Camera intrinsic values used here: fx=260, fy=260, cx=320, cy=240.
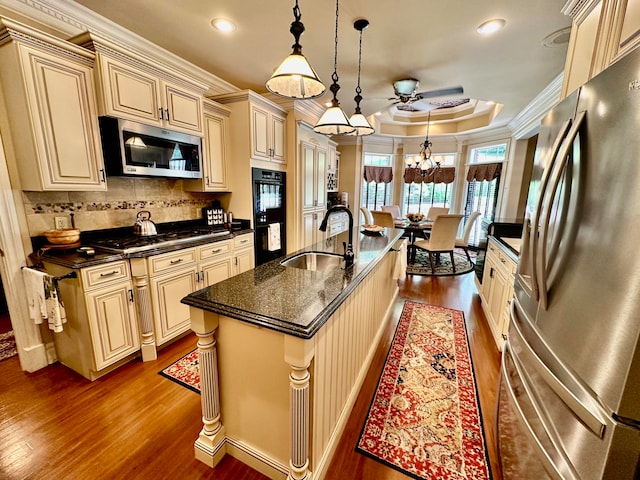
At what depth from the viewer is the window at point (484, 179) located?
18.7ft

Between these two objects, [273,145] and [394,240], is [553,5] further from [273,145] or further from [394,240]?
[273,145]

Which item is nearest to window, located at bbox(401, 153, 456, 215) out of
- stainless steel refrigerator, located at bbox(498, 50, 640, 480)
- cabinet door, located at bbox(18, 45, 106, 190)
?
stainless steel refrigerator, located at bbox(498, 50, 640, 480)

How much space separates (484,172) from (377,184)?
249cm

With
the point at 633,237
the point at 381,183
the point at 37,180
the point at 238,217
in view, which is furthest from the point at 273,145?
the point at 381,183

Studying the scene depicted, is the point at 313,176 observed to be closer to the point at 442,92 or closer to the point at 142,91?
the point at 442,92

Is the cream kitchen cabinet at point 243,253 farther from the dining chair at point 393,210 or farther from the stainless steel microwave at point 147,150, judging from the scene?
the dining chair at point 393,210

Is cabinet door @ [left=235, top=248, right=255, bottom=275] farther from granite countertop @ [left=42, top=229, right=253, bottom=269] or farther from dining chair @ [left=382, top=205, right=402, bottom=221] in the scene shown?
dining chair @ [left=382, top=205, right=402, bottom=221]

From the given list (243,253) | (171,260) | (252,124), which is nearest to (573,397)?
(171,260)

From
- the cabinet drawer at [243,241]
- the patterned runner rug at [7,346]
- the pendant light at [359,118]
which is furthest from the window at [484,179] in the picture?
the patterned runner rug at [7,346]

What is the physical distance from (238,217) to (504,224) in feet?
10.6

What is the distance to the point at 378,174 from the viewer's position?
6.95 meters

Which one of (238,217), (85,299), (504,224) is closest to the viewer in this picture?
(85,299)

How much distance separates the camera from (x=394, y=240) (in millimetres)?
2645

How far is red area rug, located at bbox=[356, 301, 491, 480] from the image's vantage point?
4.76 feet
